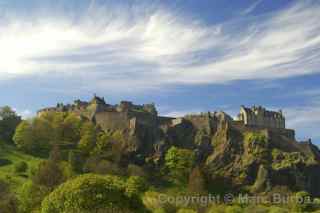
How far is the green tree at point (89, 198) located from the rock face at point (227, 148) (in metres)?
63.8

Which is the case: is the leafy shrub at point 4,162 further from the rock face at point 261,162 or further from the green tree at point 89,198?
the green tree at point 89,198

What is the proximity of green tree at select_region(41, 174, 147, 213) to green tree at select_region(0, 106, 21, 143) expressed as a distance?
269 feet

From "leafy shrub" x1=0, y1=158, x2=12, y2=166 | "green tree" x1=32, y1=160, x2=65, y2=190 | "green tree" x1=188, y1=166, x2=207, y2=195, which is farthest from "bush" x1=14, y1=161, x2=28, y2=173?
"green tree" x1=188, y1=166, x2=207, y2=195

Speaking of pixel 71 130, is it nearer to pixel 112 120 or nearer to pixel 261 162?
pixel 112 120

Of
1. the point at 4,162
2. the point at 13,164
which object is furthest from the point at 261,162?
the point at 4,162

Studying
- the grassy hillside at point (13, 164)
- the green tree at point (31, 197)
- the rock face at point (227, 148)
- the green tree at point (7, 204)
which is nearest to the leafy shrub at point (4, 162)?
the grassy hillside at point (13, 164)

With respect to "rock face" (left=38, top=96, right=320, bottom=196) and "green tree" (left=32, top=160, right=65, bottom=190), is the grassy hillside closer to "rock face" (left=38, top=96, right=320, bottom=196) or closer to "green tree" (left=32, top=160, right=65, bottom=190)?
"green tree" (left=32, top=160, right=65, bottom=190)

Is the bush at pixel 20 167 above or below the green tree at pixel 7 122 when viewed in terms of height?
below

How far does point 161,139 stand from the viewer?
121 metres

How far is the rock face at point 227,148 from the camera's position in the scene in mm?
111875

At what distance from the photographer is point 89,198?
4762 cm

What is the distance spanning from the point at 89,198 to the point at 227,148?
74.1m

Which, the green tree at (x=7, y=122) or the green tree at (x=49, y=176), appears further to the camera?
the green tree at (x=7, y=122)

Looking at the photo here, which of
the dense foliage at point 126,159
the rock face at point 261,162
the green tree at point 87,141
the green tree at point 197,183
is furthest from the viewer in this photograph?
the green tree at point 87,141
